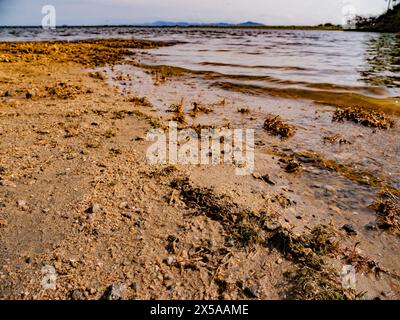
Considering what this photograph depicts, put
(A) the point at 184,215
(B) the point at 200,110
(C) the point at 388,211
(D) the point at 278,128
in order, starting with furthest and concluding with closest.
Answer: (B) the point at 200,110, (D) the point at 278,128, (C) the point at 388,211, (A) the point at 184,215

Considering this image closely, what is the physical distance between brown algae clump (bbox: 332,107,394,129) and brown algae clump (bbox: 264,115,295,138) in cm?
204

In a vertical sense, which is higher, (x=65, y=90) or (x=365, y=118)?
(x=65, y=90)

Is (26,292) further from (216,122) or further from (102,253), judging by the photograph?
(216,122)

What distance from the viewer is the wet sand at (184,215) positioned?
344 cm

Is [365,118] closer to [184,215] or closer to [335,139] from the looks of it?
[335,139]

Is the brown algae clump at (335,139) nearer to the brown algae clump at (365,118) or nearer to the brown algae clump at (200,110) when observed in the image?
the brown algae clump at (365,118)

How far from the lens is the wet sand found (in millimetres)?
3441

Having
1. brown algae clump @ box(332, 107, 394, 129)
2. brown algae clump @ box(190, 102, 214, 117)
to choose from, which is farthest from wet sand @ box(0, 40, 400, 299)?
brown algae clump @ box(190, 102, 214, 117)

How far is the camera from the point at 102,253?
12.2 ft

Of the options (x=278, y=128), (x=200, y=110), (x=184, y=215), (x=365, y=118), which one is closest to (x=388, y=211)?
(x=184, y=215)

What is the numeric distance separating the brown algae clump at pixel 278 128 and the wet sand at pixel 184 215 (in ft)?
0.68

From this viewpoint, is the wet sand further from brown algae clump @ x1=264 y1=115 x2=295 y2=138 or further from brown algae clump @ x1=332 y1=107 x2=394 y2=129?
brown algae clump @ x1=332 y1=107 x2=394 y2=129

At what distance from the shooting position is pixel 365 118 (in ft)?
29.8

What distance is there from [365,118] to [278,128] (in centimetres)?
298
